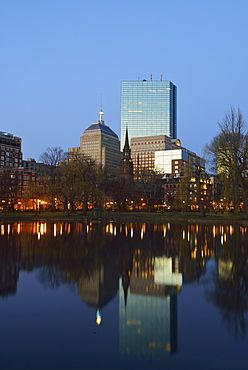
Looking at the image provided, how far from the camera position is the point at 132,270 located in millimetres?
15586

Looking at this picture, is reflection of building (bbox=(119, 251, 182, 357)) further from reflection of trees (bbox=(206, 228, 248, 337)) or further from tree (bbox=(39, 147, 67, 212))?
tree (bbox=(39, 147, 67, 212))

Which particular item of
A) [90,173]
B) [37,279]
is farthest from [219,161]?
[37,279]

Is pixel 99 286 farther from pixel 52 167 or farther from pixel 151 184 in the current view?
pixel 151 184

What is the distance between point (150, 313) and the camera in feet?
31.6

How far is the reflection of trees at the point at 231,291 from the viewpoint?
904 cm

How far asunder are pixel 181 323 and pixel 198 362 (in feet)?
7.48

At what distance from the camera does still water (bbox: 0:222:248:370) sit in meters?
6.83

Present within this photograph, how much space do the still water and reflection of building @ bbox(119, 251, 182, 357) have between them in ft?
0.07

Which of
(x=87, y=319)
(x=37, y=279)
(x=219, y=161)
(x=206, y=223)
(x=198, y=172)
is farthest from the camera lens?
(x=198, y=172)

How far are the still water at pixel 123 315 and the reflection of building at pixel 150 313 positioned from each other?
21 millimetres

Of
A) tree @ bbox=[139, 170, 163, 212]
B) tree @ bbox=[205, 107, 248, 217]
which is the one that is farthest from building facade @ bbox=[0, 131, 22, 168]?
tree @ bbox=[205, 107, 248, 217]

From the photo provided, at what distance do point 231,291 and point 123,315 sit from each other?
4116mm

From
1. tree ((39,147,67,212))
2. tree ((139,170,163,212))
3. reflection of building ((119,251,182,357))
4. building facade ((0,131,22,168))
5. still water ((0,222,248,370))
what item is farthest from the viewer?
building facade ((0,131,22,168))

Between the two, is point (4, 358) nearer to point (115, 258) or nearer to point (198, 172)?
point (115, 258)
